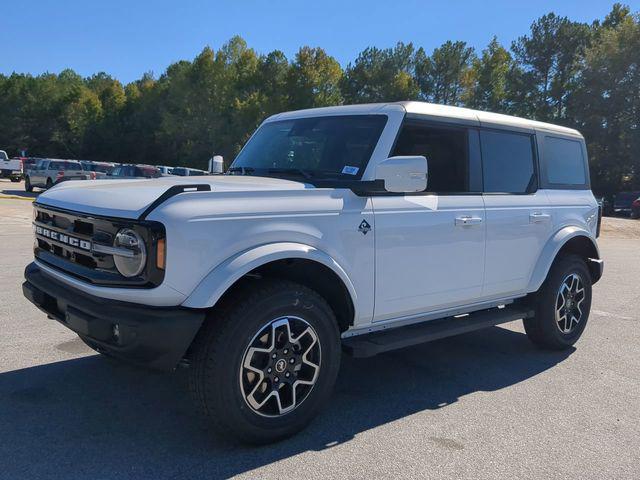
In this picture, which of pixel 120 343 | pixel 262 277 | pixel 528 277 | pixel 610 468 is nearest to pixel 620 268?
pixel 528 277

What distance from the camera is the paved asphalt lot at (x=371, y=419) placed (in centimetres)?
308

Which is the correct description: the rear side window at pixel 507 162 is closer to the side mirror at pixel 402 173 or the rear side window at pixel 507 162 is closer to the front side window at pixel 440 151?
the front side window at pixel 440 151

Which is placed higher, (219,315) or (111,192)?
(111,192)

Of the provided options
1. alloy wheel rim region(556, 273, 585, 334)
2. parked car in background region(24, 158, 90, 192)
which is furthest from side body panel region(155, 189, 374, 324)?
parked car in background region(24, 158, 90, 192)

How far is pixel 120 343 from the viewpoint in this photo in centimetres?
285

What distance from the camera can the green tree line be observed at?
3884 cm

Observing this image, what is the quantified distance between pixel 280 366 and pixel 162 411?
0.99 metres

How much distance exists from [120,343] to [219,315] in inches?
21.0

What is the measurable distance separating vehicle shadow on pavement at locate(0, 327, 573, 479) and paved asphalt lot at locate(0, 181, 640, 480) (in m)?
0.01

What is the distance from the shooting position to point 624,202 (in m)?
30.1

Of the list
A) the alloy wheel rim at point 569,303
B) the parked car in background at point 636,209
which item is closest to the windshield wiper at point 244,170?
the alloy wheel rim at point 569,303

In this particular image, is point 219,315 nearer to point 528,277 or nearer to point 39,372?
point 39,372

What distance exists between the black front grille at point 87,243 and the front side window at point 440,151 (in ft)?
6.31

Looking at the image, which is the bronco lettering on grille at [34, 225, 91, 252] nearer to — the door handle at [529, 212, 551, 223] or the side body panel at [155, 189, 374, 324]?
the side body panel at [155, 189, 374, 324]
